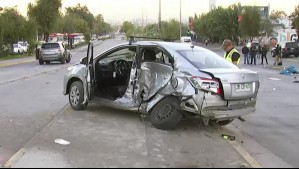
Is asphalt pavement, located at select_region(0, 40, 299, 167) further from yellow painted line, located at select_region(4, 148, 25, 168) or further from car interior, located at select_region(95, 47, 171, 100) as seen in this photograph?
car interior, located at select_region(95, 47, 171, 100)

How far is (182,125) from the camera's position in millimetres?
8398

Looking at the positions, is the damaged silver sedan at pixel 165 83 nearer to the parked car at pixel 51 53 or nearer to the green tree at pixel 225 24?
the parked car at pixel 51 53

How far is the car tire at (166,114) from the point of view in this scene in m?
7.83

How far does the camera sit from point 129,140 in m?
7.12

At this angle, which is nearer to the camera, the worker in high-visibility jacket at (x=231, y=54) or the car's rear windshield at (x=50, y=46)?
the worker in high-visibility jacket at (x=231, y=54)

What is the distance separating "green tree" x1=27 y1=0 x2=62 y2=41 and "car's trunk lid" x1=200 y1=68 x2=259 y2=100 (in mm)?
54639

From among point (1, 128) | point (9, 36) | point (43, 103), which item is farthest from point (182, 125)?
point (9, 36)

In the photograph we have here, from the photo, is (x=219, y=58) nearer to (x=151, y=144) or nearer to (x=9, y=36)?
(x=151, y=144)

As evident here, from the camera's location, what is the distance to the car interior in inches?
369

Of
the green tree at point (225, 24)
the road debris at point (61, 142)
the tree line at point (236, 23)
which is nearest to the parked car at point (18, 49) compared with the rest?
the tree line at point (236, 23)

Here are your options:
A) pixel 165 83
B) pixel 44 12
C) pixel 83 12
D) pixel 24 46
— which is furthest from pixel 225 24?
pixel 165 83

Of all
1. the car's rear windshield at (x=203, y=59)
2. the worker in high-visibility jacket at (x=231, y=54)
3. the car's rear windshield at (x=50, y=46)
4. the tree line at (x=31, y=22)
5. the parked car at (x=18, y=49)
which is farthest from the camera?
the parked car at (x=18, y=49)

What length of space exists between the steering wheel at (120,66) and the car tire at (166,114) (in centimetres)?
179

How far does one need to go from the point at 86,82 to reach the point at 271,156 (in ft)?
14.2
